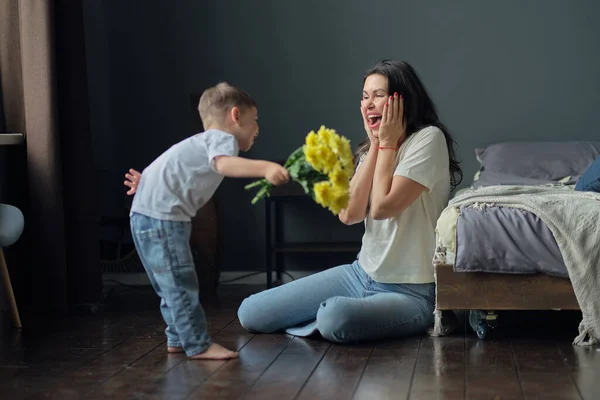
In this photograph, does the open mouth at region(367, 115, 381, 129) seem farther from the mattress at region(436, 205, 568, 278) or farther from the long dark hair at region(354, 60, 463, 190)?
the mattress at region(436, 205, 568, 278)

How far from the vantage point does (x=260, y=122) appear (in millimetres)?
4785

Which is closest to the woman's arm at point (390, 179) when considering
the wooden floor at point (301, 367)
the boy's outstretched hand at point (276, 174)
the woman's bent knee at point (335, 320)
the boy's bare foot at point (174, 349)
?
the woman's bent knee at point (335, 320)

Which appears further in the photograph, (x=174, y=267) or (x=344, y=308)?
(x=344, y=308)

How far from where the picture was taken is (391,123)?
9.25 feet

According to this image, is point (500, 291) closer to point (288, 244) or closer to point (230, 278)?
point (288, 244)

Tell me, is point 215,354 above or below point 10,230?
below

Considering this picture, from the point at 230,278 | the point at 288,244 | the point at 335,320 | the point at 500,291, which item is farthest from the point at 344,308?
the point at 230,278

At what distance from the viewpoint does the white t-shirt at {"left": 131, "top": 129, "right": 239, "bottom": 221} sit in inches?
99.4

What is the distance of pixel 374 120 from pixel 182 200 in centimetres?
75

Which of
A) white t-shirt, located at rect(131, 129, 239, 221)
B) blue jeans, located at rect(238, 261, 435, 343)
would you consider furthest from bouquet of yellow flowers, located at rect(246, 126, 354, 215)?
blue jeans, located at rect(238, 261, 435, 343)

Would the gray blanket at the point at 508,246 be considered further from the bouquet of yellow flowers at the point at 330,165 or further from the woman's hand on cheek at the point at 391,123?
the bouquet of yellow flowers at the point at 330,165

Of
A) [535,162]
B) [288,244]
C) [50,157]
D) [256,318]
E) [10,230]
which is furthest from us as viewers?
[288,244]

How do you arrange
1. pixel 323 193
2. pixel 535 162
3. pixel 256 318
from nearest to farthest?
pixel 323 193, pixel 256 318, pixel 535 162

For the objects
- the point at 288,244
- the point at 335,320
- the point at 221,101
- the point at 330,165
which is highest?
the point at 221,101
